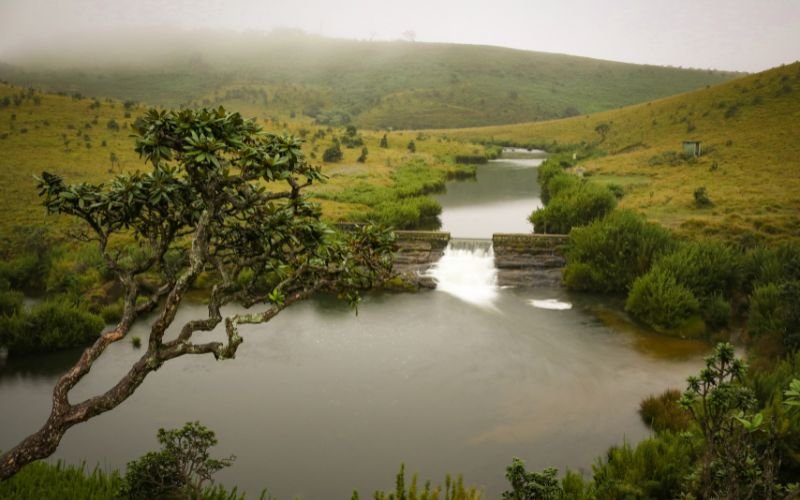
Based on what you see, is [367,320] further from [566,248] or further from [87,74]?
[87,74]

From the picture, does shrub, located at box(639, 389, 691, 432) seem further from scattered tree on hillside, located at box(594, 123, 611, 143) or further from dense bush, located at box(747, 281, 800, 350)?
scattered tree on hillside, located at box(594, 123, 611, 143)

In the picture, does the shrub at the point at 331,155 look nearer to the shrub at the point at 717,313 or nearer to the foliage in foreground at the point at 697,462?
the shrub at the point at 717,313

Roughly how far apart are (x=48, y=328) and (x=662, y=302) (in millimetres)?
22377

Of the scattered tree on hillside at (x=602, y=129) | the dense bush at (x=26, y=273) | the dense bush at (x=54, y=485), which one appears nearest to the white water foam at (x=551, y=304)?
the dense bush at (x=54, y=485)

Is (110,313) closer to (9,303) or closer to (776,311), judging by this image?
(9,303)

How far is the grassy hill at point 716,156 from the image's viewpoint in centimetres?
3159

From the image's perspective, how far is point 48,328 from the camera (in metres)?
18.7

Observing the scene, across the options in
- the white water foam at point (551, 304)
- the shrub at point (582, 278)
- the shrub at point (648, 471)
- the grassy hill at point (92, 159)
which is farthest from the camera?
the grassy hill at point (92, 159)

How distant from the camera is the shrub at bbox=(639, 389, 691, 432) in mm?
13750

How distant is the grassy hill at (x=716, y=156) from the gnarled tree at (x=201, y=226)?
84.1 ft

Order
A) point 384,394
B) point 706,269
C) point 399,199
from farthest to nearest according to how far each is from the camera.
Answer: point 399,199 < point 706,269 < point 384,394

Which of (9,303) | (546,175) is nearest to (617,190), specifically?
(546,175)

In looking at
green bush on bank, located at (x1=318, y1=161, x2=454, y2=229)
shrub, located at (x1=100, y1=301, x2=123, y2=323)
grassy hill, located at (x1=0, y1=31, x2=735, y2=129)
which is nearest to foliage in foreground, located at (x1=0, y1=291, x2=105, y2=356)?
shrub, located at (x1=100, y1=301, x2=123, y2=323)

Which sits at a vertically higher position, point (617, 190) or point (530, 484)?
point (617, 190)
